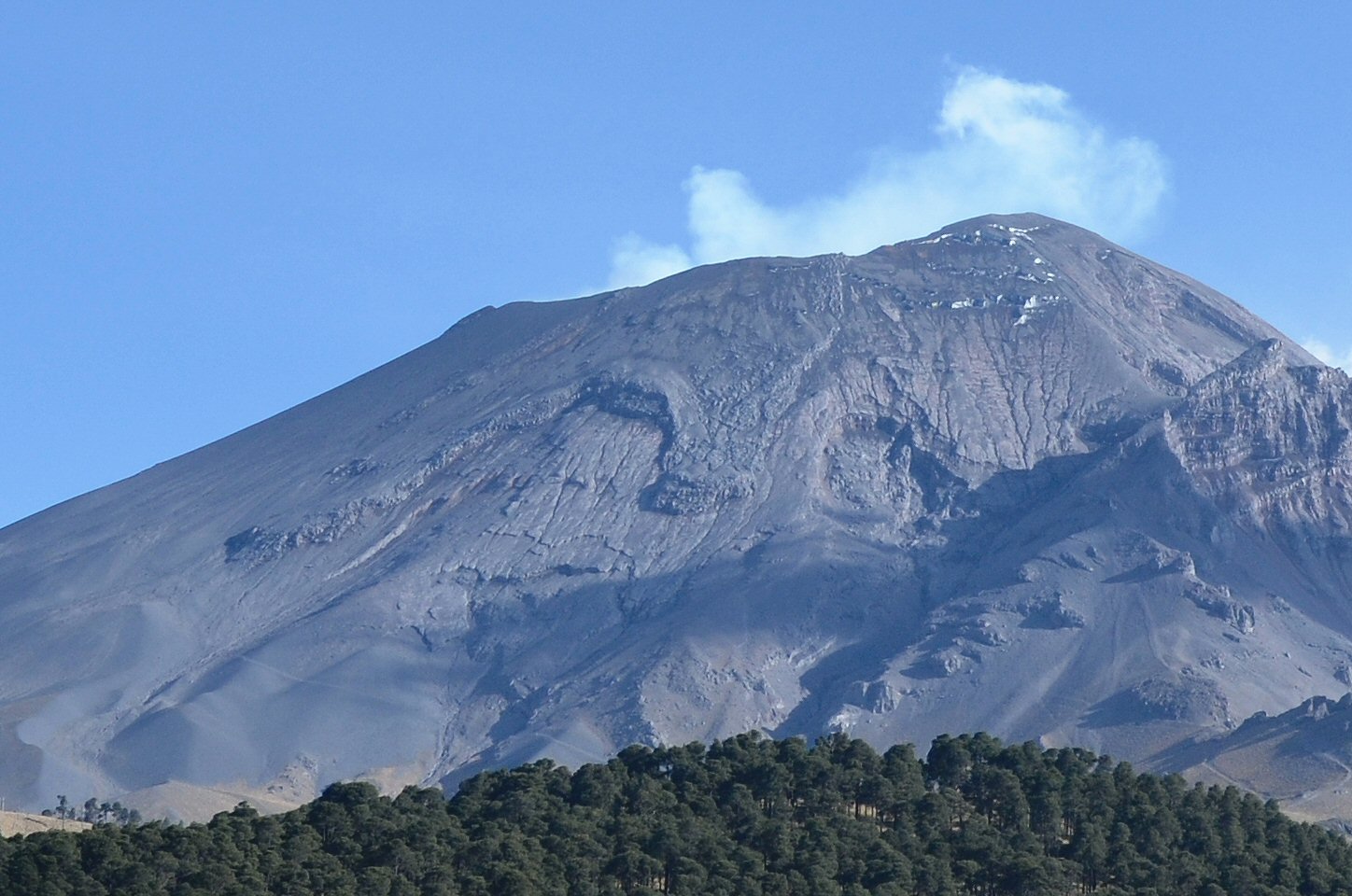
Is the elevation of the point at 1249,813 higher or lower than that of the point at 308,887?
lower

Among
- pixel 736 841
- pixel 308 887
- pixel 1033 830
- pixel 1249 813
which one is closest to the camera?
pixel 308 887

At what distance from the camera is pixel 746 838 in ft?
317

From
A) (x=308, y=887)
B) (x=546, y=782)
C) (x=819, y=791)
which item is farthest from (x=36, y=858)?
(x=819, y=791)

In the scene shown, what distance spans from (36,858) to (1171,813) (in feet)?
154

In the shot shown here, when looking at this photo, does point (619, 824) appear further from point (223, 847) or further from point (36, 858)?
point (36, 858)

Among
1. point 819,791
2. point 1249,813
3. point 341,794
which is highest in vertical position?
point 341,794

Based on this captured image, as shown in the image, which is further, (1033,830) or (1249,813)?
(1249,813)

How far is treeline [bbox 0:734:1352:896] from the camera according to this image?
286 ft

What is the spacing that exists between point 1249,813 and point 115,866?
50319 mm

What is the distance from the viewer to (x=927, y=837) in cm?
9788

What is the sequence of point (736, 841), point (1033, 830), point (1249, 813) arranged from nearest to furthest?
point (736, 841) → point (1033, 830) → point (1249, 813)

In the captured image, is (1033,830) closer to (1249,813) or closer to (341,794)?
(1249,813)

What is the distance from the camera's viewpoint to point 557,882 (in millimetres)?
87000

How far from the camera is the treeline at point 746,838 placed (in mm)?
87312
